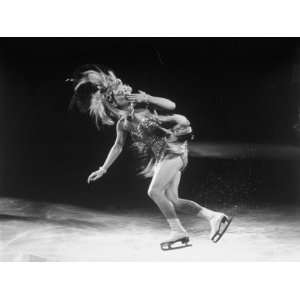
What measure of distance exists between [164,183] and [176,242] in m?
0.47

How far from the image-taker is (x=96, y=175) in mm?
3510

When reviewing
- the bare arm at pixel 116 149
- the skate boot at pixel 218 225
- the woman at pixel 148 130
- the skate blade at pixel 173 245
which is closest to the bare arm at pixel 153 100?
the woman at pixel 148 130

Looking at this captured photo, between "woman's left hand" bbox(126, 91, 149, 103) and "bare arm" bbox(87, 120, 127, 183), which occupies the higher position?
"woman's left hand" bbox(126, 91, 149, 103)

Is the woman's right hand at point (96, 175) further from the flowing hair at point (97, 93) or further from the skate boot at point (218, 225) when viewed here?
the skate boot at point (218, 225)

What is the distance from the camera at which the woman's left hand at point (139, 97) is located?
3490 millimetres

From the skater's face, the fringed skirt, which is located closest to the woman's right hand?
the fringed skirt

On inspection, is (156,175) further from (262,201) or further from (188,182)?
(262,201)

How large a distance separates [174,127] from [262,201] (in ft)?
2.97

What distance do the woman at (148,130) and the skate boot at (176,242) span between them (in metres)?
0.10

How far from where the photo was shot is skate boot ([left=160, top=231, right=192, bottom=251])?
3.46 metres

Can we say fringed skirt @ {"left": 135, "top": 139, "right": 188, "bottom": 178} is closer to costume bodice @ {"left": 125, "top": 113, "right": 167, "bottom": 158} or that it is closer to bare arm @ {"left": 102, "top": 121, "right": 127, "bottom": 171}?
costume bodice @ {"left": 125, "top": 113, "right": 167, "bottom": 158}

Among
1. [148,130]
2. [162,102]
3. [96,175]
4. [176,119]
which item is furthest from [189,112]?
[96,175]

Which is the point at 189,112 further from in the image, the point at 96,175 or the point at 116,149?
the point at 96,175

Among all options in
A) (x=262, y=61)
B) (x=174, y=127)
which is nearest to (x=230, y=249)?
(x=174, y=127)
